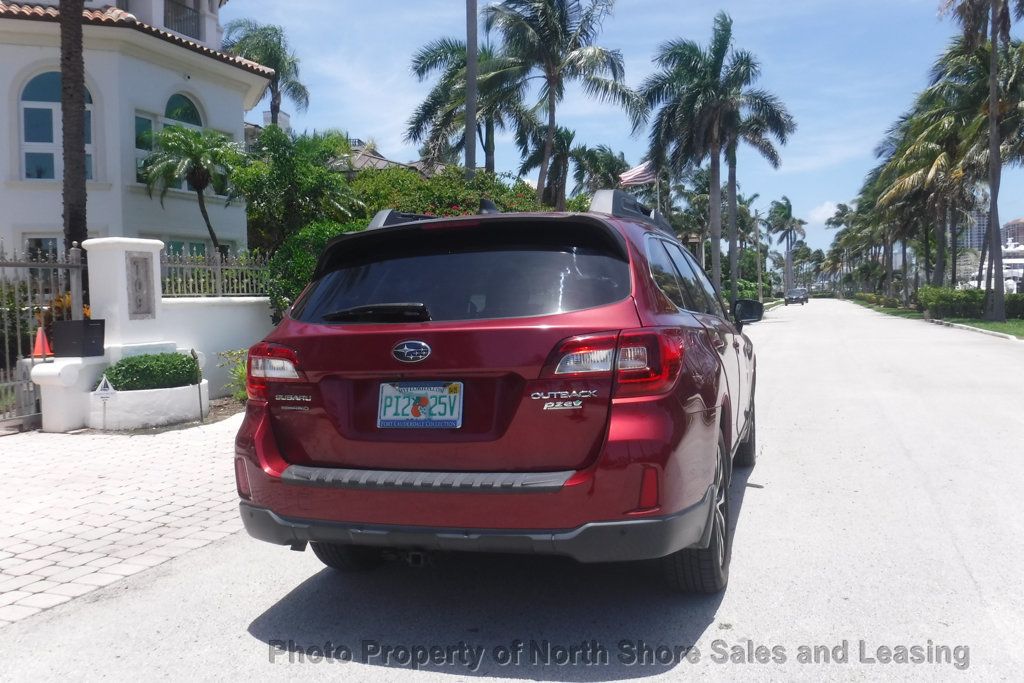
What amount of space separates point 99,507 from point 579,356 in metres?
4.55

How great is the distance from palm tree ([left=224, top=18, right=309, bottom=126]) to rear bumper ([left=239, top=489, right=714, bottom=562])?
39.6 meters

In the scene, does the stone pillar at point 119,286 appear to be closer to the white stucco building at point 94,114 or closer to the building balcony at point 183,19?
the white stucco building at point 94,114

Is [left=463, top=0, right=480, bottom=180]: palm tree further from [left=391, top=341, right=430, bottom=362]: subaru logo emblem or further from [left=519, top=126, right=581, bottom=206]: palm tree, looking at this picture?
[left=519, top=126, right=581, bottom=206]: palm tree

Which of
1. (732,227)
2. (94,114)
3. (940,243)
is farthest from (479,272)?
(940,243)

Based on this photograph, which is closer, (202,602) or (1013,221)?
(202,602)

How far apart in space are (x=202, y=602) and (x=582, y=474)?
228 cm

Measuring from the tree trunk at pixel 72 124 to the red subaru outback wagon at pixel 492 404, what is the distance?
27.4 feet

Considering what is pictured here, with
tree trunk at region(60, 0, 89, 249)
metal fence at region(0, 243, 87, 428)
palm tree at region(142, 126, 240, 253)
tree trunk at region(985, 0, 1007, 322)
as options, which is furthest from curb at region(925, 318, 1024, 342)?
metal fence at region(0, 243, 87, 428)

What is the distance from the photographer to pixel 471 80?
16547mm

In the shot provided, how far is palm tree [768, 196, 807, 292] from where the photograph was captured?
124 meters

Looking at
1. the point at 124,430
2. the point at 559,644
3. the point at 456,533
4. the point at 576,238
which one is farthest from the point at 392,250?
the point at 124,430

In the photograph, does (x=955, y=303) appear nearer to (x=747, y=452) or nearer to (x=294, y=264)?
(x=294, y=264)

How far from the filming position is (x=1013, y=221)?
197125 mm

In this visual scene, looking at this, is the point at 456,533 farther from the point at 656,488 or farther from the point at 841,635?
the point at 841,635
